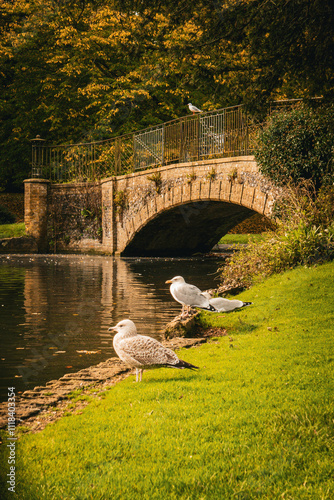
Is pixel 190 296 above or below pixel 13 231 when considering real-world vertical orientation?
below

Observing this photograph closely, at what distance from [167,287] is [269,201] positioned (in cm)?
379

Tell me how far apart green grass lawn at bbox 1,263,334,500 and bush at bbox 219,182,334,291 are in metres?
4.55

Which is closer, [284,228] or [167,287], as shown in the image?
[284,228]

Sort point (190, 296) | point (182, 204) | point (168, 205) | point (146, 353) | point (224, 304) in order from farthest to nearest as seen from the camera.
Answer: point (168, 205), point (182, 204), point (224, 304), point (190, 296), point (146, 353)

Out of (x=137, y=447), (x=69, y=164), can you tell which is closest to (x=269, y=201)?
(x=137, y=447)

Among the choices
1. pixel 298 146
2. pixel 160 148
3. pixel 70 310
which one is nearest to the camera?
pixel 70 310

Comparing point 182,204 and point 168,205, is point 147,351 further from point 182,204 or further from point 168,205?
point 168,205

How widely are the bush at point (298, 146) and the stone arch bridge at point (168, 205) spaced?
1167 millimetres

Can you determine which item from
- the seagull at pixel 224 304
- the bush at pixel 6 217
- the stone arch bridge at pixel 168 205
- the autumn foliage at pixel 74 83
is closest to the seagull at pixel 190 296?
the seagull at pixel 224 304

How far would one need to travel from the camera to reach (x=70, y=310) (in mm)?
10352

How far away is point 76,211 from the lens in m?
26.5

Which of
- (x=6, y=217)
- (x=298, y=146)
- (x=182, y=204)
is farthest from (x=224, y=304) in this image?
(x=6, y=217)

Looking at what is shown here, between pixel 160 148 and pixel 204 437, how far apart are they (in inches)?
743

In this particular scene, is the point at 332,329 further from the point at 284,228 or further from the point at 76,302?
the point at 76,302
